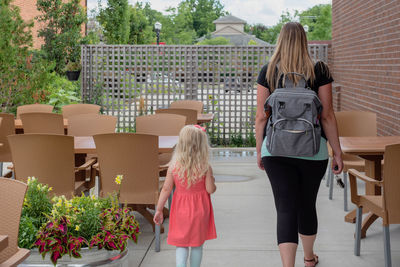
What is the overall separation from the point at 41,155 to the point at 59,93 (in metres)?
8.82

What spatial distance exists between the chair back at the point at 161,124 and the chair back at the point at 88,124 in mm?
306

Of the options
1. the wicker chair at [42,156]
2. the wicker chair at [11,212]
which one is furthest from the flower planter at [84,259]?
the wicker chair at [42,156]

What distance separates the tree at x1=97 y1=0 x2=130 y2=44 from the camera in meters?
19.9

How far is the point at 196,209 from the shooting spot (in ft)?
13.9

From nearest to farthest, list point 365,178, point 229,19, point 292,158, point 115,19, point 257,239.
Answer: point 292,158 < point 365,178 < point 257,239 < point 115,19 < point 229,19

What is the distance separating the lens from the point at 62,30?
54.4ft

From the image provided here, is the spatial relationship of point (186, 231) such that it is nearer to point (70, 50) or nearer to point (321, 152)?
point (321, 152)

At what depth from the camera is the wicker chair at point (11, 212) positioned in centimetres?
320

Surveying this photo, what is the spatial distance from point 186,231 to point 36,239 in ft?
3.10

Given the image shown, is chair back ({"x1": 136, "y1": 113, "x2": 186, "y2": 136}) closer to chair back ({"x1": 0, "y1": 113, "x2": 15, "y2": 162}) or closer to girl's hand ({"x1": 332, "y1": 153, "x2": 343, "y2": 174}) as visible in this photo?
chair back ({"x1": 0, "y1": 113, "x2": 15, "y2": 162})

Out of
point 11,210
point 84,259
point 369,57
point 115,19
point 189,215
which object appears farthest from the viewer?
point 115,19

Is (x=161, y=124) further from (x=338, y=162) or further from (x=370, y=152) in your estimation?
(x=338, y=162)

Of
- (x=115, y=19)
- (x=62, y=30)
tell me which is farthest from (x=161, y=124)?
(x=115, y=19)

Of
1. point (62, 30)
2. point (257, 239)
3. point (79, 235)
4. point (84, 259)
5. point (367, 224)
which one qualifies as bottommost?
point (257, 239)
